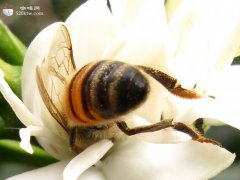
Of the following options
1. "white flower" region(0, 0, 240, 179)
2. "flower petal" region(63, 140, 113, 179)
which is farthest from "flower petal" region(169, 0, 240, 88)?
"flower petal" region(63, 140, 113, 179)

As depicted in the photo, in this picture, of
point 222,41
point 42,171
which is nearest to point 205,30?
point 222,41

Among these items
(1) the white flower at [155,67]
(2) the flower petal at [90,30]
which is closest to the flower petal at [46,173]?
(1) the white flower at [155,67]

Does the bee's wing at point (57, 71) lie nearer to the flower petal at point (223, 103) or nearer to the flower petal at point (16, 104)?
the flower petal at point (16, 104)

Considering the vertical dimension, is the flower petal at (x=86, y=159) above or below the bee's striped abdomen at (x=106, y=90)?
below

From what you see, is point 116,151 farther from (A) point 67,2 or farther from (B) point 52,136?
(A) point 67,2

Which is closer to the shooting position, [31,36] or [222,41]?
[222,41]

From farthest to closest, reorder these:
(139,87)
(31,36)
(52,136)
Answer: (31,36) → (52,136) → (139,87)

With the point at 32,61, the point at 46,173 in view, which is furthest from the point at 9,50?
the point at 46,173
